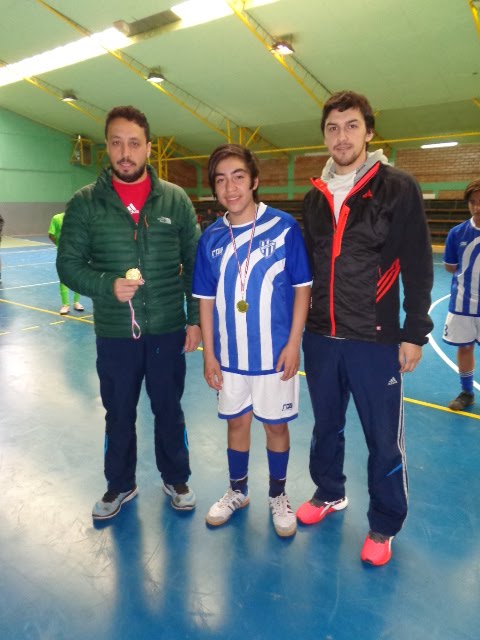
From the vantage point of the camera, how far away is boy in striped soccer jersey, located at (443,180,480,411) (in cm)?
361

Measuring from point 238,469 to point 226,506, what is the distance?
206mm

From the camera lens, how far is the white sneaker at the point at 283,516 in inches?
91.0

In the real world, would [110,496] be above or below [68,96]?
below

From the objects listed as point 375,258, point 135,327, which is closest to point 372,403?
point 375,258

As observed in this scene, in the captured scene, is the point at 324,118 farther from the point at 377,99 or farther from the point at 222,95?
the point at 222,95

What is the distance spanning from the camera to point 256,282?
212cm

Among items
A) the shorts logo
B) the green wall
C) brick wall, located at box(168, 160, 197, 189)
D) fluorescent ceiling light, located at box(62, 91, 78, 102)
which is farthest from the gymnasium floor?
brick wall, located at box(168, 160, 197, 189)

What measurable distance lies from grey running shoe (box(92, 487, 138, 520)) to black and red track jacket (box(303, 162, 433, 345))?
153 centimetres

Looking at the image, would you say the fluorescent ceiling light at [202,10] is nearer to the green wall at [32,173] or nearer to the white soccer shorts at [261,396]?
the white soccer shorts at [261,396]

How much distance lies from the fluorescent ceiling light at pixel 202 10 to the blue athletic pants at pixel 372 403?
11.6 metres

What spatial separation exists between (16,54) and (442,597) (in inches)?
743

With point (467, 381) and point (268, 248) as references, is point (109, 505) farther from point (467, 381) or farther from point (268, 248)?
point (467, 381)

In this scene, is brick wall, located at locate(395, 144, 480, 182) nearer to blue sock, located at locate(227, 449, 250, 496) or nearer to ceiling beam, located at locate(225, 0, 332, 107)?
ceiling beam, located at locate(225, 0, 332, 107)

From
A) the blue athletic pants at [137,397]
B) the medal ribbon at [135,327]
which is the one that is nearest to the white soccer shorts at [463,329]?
the blue athletic pants at [137,397]
